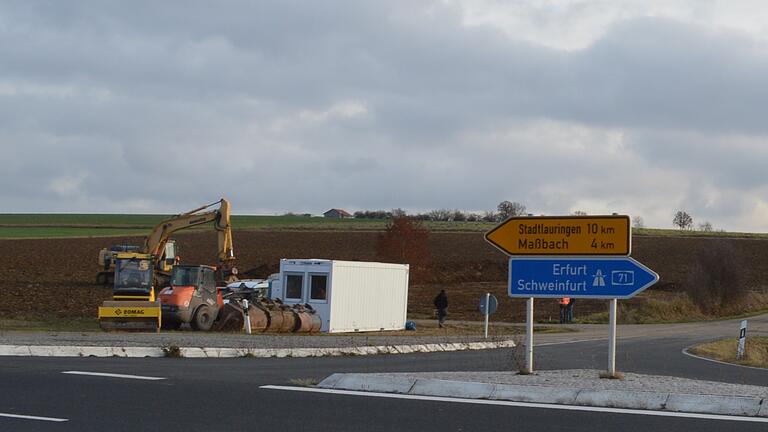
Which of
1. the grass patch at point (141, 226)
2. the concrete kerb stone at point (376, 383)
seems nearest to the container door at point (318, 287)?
the concrete kerb stone at point (376, 383)

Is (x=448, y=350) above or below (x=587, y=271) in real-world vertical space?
below

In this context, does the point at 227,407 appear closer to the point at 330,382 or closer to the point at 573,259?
the point at 330,382

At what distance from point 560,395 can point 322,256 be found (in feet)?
221

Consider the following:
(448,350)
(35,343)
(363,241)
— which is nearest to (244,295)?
(448,350)

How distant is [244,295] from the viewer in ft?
127

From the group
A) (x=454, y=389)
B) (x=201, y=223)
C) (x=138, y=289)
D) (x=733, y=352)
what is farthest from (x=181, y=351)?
(x=201, y=223)

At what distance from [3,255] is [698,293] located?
1963 inches

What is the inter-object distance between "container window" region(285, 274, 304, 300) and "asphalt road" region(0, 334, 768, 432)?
1926 cm

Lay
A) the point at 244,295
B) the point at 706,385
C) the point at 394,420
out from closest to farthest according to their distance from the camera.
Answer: the point at 394,420
the point at 706,385
the point at 244,295

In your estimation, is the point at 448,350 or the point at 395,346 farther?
the point at 448,350

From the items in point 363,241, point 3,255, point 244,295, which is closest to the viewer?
point 244,295

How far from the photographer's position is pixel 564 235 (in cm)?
1405

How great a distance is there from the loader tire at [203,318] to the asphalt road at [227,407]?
49.1ft

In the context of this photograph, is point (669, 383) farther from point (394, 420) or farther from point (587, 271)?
point (394, 420)
